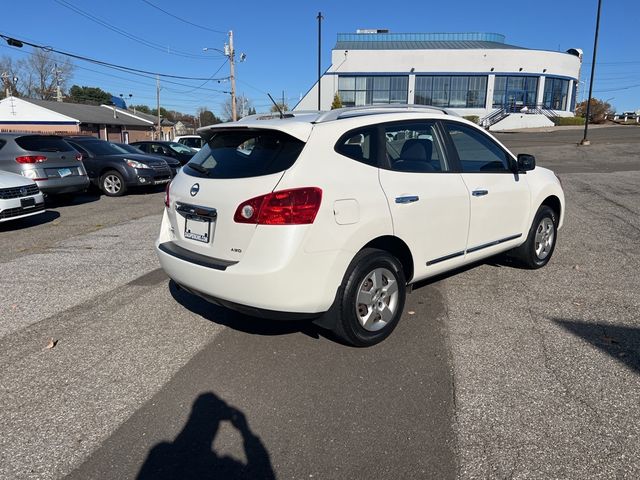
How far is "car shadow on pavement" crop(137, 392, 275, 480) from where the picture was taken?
8.03 ft

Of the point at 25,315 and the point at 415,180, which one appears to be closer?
the point at 415,180

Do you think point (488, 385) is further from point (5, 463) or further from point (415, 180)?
point (5, 463)

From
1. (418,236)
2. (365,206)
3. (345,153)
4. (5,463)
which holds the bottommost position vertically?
(5,463)

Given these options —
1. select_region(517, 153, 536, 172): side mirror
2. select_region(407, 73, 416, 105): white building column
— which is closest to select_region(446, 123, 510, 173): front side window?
select_region(517, 153, 536, 172): side mirror

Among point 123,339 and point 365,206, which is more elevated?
point 365,206

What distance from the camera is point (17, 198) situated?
8.07 metres

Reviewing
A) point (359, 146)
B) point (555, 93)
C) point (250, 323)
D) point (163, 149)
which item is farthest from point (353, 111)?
point (555, 93)

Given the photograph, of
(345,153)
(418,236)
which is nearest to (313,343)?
(418,236)

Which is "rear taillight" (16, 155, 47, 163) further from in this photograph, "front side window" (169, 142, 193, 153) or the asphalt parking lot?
"front side window" (169, 142, 193, 153)

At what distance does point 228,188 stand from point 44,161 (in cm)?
855

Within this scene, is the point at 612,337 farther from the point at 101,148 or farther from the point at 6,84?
the point at 6,84

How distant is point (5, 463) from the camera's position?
253 cm

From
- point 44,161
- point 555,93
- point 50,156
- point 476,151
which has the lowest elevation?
point 44,161

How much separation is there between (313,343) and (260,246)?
Result: 1.10 m
